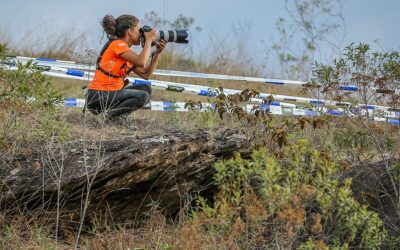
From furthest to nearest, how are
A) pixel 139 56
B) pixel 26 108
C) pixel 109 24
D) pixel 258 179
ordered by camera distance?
pixel 109 24, pixel 139 56, pixel 26 108, pixel 258 179

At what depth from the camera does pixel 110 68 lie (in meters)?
8.53

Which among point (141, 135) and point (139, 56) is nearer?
point (141, 135)

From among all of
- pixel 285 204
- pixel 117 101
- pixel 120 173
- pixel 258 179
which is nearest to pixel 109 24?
pixel 117 101

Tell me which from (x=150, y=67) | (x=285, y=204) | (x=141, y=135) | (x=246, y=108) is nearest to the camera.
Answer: (x=285, y=204)

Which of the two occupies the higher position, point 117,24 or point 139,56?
point 117,24

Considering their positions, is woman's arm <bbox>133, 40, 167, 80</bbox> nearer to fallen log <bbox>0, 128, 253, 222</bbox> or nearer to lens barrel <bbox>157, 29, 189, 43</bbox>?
lens barrel <bbox>157, 29, 189, 43</bbox>

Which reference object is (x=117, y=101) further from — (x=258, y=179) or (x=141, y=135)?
(x=258, y=179)

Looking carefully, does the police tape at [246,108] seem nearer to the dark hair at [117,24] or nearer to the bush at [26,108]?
the dark hair at [117,24]

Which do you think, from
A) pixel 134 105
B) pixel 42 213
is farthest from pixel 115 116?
pixel 42 213

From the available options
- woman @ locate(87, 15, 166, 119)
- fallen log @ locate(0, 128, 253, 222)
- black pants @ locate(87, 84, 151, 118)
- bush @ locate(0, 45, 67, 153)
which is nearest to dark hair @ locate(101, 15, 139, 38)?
woman @ locate(87, 15, 166, 119)

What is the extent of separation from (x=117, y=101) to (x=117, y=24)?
0.71 meters

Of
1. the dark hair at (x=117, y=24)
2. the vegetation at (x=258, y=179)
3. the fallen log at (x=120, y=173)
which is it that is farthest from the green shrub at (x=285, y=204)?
the dark hair at (x=117, y=24)

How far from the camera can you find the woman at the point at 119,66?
851 cm

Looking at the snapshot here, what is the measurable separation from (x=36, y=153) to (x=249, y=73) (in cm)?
962
